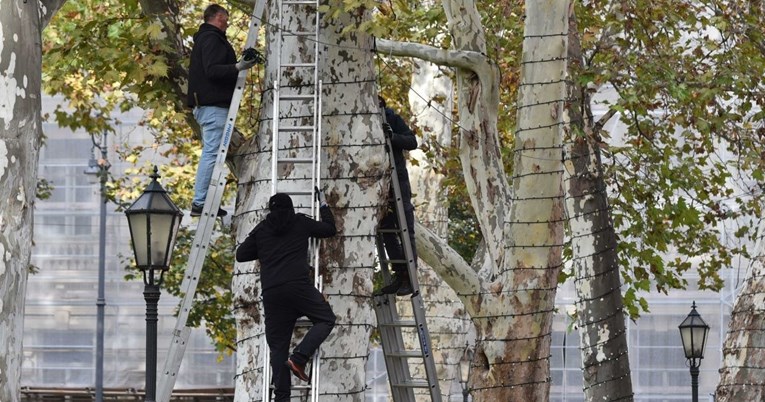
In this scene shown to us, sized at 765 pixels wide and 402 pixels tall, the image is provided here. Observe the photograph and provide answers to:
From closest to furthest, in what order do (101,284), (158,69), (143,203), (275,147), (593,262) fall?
(275,147), (158,69), (143,203), (593,262), (101,284)

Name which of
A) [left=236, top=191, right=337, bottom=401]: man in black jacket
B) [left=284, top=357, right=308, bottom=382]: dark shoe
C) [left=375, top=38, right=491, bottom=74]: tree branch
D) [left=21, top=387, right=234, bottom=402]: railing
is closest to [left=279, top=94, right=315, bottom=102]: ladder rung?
[left=236, top=191, right=337, bottom=401]: man in black jacket

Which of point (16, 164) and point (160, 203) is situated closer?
point (16, 164)

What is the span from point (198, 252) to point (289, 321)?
0.73 meters

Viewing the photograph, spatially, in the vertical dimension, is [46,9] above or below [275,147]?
above

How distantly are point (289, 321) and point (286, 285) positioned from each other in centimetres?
32

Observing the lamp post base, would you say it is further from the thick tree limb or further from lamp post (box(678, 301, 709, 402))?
lamp post (box(678, 301, 709, 402))

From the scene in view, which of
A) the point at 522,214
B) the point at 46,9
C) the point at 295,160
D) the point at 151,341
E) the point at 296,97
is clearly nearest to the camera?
the point at 46,9

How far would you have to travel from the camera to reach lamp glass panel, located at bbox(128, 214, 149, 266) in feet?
43.6

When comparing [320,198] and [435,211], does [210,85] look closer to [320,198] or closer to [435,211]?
[320,198]

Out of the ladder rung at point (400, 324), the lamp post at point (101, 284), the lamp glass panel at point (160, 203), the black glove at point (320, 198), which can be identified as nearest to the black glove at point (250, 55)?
the black glove at point (320, 198)

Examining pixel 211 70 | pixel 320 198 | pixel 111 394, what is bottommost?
pixel 111 394

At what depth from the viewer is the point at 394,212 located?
40.0 feet

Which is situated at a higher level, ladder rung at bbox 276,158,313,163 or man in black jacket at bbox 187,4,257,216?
man in black jacket at bbox 187,4,257,216

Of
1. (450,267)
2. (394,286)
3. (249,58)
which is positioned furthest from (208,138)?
(450,267)
